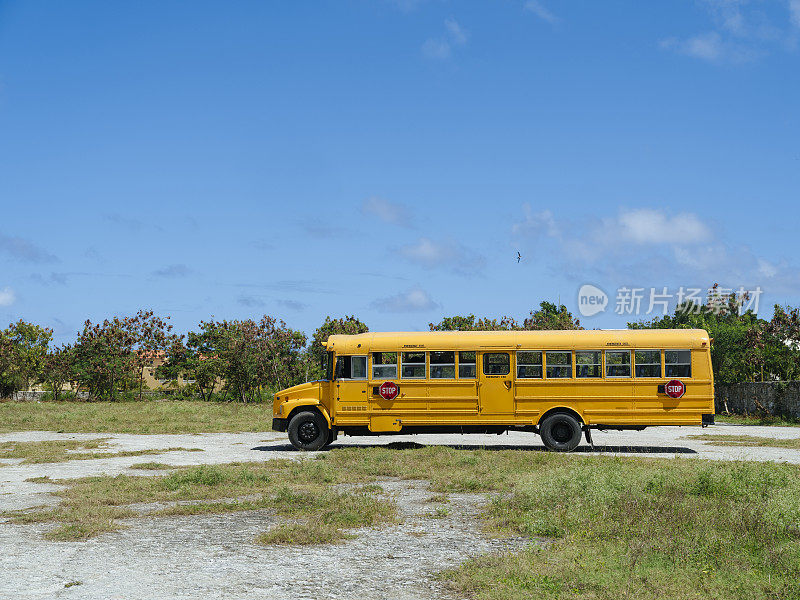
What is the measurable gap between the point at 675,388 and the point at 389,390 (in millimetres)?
6808

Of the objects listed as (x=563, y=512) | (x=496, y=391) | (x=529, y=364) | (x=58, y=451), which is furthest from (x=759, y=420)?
(x=58, y=451)

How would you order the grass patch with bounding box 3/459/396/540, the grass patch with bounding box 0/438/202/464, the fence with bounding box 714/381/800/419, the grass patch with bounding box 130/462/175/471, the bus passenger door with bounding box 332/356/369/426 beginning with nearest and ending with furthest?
the grass patch with bounding box 3/459/396/540 < the grass patch with bounding box 130/462/175/471 < the grass patch with bounding box 0/438/202/464 < the bus passenger door with bounding box 332/356/369/426 < the fence with bounding box 714/381/800/419

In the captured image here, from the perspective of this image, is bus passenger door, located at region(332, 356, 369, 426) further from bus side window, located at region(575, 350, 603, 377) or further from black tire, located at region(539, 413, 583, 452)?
bus side window, located at region(575, 350, 603, 377)

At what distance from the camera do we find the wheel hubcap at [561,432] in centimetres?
1925

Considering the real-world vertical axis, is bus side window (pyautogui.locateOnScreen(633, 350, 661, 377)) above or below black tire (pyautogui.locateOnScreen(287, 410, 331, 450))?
above

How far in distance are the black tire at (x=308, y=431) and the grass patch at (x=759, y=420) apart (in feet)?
63.9

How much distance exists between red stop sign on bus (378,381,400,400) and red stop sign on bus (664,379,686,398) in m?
6.42

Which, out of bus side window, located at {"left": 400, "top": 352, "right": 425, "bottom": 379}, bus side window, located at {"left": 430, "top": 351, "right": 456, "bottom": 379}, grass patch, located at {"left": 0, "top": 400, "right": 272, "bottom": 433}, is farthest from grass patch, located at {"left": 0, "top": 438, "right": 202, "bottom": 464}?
bus side window, located at {"left": 430, "top": 351, "right": 456, "bottom": 379}

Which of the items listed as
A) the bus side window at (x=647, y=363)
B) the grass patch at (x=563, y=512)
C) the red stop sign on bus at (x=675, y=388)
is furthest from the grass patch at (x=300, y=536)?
the red stop sign on bus at (x=675, y=388)

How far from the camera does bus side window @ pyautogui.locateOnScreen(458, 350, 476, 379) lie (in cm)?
1936

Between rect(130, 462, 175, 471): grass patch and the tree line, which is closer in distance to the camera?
rect(130, 462, 175, 471): grass patch

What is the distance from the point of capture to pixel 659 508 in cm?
971

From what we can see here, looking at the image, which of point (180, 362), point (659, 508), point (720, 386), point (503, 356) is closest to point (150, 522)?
point (659, 508)

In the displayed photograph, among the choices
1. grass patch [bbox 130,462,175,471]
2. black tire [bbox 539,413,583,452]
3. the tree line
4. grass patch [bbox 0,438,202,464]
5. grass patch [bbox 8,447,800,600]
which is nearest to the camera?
grass patch [bbox 8,447,800,600]
